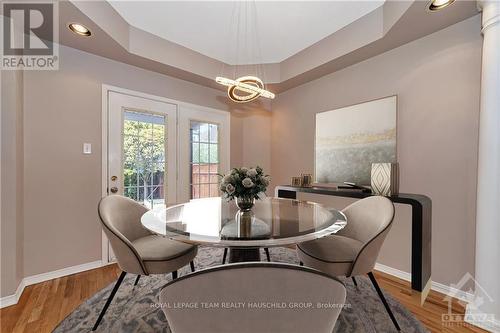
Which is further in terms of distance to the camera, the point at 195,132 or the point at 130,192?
the point at 195,132

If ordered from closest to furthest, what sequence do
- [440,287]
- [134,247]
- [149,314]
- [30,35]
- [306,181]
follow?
[134,247]
[149,314]
[440,287]
[30,35]
[306,181]

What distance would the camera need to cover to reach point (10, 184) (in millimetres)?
1882

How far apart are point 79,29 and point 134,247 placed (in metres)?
2.10

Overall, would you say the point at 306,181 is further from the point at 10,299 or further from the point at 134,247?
the point at 10,299

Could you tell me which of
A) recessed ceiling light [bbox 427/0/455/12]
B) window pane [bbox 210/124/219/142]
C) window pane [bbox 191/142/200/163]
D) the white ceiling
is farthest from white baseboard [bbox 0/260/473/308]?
the white ceiling

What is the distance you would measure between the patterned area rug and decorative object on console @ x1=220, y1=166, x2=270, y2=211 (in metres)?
1.04

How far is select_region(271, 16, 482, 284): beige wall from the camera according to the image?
190cm

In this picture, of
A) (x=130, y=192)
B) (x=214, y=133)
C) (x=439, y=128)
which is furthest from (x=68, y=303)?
(x=439, y=128)

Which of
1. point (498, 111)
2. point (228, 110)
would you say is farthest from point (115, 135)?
point (498, 111)

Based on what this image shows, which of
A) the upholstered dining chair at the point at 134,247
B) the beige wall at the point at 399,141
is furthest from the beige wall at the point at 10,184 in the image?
the upholstered dining chair at the point at 134,247

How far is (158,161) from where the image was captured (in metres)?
3.05

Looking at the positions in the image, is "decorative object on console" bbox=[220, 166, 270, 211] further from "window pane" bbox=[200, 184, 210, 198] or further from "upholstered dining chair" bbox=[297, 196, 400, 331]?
"window pane" bbox=[200, 184, 210, 198]

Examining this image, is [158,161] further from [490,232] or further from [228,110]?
[490,232]

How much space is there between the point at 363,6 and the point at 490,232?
88.5 inches
